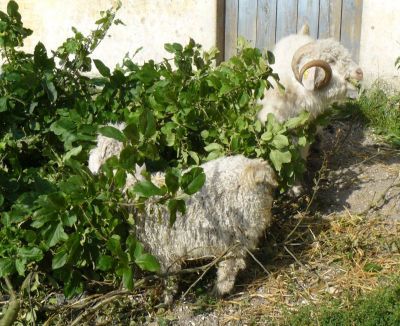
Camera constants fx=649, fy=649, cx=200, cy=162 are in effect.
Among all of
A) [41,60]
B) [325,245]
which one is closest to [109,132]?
[41,60]

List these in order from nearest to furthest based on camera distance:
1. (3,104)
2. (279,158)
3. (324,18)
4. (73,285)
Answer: (73,285)
(279,158)
(3,104)
(324,18)

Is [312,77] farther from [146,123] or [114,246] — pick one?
[114,246]

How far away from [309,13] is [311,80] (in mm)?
2594

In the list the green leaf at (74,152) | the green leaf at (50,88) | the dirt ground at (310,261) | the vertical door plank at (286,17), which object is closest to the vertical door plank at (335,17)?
the vertical door plank at (286,17)

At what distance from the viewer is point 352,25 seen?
723cm

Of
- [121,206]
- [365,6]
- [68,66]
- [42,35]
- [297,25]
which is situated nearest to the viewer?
[121,206]

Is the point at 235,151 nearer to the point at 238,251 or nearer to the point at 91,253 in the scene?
the point at 238,251

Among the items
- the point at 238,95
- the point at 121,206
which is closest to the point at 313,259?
the point at 238,95

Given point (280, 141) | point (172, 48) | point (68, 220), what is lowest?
point (68, 220)

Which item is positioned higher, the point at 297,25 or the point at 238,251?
the point at 297,25

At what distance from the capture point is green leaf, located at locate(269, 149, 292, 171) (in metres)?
4.30

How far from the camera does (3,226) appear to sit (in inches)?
161

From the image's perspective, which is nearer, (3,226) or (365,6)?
(3,226)

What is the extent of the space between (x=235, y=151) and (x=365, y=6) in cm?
341
